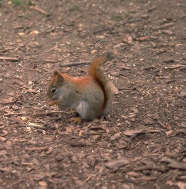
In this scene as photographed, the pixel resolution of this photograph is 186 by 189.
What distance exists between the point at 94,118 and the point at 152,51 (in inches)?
90.5

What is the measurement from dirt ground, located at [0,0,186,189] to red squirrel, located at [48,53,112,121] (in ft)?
0.51

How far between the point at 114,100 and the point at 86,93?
0.68 meters

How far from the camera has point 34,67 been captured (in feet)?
21.1

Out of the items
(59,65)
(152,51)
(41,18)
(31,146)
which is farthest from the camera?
(41,18)

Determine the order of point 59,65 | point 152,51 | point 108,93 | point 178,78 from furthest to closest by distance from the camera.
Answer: point 152,51, point 59,65, point 178,78, point 108,93

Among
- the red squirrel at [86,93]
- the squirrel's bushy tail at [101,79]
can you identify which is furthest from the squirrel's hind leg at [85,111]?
the squirrel's bushy tail at [101,79]

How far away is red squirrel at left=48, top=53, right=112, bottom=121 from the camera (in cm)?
504

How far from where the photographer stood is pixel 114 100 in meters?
5.61

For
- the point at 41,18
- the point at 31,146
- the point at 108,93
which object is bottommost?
the point at 31,146

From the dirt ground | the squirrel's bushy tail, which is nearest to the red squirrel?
the squirrel's bushy tail

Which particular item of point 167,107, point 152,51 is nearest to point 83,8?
point 152,51

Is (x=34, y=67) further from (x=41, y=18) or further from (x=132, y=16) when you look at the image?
(x=132, y=16)

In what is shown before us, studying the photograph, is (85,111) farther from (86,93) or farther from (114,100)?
(114,100)

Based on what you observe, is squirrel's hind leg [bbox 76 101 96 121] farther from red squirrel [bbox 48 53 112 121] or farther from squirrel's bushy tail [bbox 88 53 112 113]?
squirrel's bushy tail [bbox 88 53 112 113]
